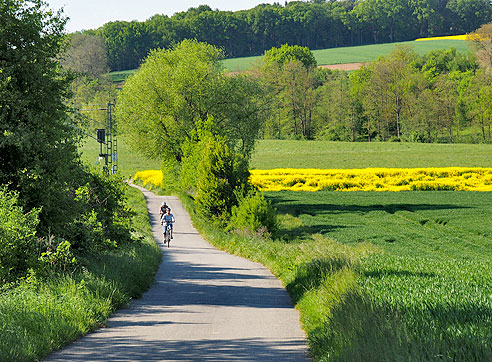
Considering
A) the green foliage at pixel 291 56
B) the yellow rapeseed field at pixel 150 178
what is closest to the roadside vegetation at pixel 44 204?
the yellow rapeseed field at pixel 150 178

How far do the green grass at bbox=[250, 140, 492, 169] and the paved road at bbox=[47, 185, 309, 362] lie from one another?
53.4 m

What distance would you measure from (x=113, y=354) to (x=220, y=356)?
1.43 m

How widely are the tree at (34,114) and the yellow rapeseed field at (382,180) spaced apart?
41.1 metres

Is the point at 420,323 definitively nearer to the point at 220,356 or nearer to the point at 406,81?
the point at 220,356

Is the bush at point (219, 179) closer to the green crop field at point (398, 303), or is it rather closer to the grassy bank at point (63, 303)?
the green crop field at point (398, 303)

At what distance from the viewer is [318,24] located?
175 metres

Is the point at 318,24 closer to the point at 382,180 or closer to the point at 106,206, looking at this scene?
the point at 382,180

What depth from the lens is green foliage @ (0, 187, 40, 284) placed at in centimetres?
1273

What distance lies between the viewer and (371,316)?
27.1 ft

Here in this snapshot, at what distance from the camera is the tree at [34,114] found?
579 inches

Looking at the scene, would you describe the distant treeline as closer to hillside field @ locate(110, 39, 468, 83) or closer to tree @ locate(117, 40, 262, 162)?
hillside field @ locate(110, 39, 468, 83)

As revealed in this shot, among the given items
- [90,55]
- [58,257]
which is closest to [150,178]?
[58,257]

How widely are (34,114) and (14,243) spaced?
11.9 feet

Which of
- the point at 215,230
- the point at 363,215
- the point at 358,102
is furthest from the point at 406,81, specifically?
the point at 215,230
